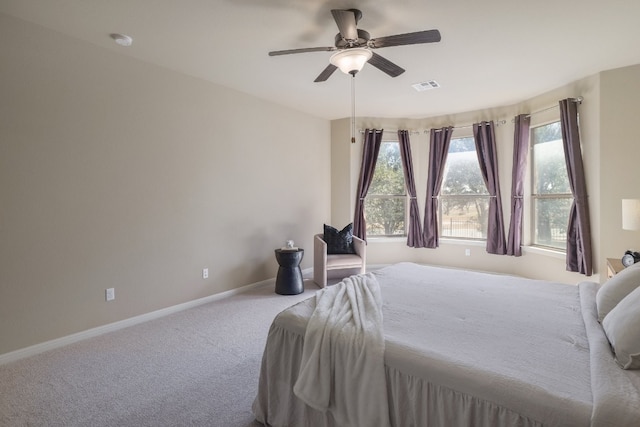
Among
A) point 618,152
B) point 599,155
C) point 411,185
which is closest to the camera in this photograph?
point 618,152

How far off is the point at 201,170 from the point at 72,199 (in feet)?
4.45

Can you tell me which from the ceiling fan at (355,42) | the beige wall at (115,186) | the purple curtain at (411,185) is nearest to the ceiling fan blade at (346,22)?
the ceiling fan at (355,42)

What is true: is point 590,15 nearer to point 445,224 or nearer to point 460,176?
point 460,176

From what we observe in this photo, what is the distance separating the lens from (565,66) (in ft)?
11.8

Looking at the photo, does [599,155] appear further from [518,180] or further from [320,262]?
[320,262]

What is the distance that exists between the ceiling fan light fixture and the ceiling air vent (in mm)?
1769

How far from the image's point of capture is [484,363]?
1.36 meters

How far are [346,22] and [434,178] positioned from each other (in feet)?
12.9

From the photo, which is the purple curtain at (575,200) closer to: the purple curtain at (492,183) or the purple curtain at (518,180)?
the purple curtain at (518,180)

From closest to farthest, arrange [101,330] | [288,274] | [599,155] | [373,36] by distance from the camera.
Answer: [373,36] < [101,330] < [599,155] < [288,274]

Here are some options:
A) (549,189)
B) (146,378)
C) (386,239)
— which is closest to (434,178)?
(386,239)

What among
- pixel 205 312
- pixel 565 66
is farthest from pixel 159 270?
pixel 565 66

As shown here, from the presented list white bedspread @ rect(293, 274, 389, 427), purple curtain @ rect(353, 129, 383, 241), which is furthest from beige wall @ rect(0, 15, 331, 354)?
white bedspread @ rect(293, 274, 389, 427)

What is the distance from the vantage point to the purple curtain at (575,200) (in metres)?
3.98
